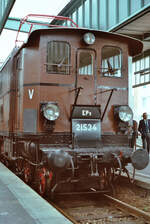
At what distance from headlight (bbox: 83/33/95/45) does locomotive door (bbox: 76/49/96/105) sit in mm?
205

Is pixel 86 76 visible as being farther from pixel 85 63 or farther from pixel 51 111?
pixel 51 111

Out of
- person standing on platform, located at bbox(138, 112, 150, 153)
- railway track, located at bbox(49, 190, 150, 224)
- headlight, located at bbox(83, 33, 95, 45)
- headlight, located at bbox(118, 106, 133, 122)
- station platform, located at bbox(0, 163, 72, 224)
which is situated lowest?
railway track, located at bbox(49, 190, 150, 224)

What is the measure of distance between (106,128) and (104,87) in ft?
3.32

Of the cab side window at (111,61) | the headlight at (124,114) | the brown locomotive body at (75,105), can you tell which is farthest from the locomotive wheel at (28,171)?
the cab side window at (111,61)

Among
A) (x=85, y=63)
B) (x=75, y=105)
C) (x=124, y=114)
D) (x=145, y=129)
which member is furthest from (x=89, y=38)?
(x=145, y=129)

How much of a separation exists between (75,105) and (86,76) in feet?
2.64

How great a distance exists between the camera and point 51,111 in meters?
6.68

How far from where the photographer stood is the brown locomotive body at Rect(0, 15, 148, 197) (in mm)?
6715

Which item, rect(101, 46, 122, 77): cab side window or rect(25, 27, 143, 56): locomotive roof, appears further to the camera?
rect(101, 46, 122, 77): cab side window

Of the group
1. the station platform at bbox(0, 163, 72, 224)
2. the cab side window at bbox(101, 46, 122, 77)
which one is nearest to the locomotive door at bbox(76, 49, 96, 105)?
the cab side window at bbox(101, 46, 122, 77)

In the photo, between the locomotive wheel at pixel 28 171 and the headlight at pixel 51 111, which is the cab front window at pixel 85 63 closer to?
the headlight at pixel 51 111

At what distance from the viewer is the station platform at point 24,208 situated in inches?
168

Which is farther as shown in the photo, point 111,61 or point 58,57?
point 111,61

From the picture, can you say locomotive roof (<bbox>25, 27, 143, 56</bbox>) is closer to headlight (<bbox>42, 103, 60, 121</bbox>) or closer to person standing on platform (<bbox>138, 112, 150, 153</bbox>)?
headlight (<bbox>42, 103, 60, 121</bbox>)
